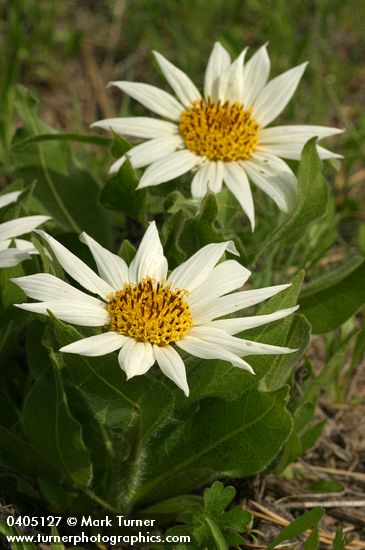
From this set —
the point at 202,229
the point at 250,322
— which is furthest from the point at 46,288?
the point at 202,229

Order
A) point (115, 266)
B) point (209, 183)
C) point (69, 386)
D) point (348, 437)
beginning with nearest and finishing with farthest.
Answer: point (115, 266), point (69, 386), point (209, 183), point (348, 437)

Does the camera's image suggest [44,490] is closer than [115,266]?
No

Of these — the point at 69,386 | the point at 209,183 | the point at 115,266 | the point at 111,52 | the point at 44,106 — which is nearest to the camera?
the point at 115,266

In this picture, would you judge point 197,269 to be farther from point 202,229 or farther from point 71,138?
point 71,138

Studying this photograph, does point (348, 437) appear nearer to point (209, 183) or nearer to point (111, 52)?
point (209, 183)

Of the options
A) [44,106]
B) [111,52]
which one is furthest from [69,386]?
[111,52]

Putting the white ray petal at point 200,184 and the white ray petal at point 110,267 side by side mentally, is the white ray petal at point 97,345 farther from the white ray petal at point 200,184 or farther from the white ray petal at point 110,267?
the white ray petal at point 200,184

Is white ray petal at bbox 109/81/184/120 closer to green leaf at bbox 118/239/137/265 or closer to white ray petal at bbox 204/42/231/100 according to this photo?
white ray petal at bbox 204/42/231/100
